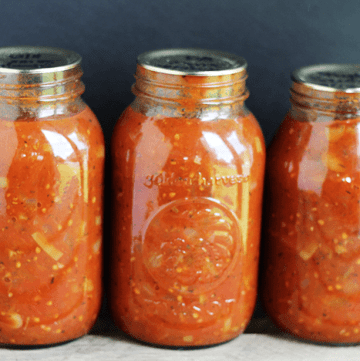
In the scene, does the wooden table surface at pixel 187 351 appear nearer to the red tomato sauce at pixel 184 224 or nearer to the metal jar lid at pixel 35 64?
the red tomato sauce at pixel 184 224

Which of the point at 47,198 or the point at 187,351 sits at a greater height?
the point at 47,198

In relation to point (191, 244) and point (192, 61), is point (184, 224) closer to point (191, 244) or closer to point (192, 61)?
point (191, 244)

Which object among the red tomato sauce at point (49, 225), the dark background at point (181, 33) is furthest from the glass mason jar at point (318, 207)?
the red tomato sauce at point (49, 225)

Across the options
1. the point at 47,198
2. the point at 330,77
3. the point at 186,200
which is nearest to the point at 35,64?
the point at 47,198

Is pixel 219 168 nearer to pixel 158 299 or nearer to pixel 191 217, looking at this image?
pixel 191 217

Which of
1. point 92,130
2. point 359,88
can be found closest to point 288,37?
point 359,88

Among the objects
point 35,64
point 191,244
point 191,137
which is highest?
point 35,64
